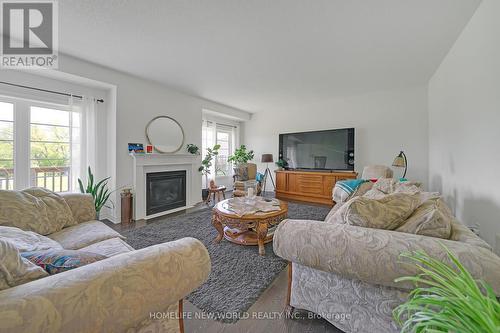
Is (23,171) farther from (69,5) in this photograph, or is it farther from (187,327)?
(187,327)

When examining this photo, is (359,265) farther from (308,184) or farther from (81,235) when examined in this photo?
(308,184)

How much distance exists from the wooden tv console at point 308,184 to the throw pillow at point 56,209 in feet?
13.3

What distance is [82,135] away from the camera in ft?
10.4

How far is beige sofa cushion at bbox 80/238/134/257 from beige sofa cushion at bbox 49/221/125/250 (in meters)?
0.07

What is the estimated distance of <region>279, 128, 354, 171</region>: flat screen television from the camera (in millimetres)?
4492

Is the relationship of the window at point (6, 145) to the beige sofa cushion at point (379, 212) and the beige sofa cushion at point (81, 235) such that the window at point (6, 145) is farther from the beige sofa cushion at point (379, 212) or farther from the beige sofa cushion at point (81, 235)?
the beige sofa cushion at point (379, 212)

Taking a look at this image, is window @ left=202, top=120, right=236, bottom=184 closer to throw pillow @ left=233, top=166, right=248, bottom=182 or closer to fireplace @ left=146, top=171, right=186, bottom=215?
throw pillow @ left=233, top=166, right=248, bottom=182

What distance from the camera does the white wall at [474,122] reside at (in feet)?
5.32

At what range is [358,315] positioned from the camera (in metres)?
1.09

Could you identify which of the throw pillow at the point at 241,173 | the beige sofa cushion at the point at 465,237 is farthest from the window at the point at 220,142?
the beige sofa cushion at the point at 465,237

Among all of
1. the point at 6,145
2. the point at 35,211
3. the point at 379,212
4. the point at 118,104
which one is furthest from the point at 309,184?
the point at 6,145

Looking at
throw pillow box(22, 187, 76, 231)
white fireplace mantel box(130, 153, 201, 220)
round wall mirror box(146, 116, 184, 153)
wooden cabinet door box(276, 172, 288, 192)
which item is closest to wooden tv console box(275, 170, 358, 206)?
wooden cabinet door box(276, 172, 288, 192)

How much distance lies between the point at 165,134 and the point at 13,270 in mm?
3485

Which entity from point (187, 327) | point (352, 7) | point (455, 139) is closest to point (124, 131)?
point (187, 327)
